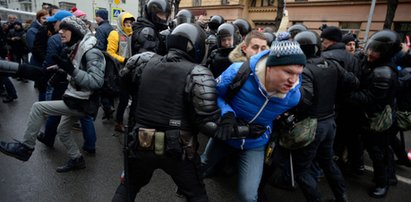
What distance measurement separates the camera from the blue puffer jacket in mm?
2104

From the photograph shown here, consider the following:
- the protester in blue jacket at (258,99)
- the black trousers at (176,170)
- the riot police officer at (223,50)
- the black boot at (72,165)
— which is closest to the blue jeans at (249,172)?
the protester in blue jacket at (258,99)

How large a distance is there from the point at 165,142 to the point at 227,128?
0.44m

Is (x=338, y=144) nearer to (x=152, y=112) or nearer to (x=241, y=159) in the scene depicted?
(x=241, y=159)

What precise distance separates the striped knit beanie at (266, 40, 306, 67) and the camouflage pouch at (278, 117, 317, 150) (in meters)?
0.85

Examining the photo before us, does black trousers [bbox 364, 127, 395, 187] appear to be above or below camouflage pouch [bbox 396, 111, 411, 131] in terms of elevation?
below

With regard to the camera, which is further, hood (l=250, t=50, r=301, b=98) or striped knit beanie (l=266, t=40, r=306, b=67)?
hood (l=250, t=50, r=301, b=98)

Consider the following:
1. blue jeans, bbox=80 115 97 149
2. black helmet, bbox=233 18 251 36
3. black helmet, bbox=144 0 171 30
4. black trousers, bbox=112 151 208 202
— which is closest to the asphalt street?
blue jeans, bbox=80 115 97 149

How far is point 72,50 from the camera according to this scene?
3.22 meters

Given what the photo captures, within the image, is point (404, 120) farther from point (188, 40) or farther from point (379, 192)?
point (188, 40)

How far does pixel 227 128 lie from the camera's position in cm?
197

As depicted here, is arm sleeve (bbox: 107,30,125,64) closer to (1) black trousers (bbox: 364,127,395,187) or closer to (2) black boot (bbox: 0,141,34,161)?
(2) black boot (bbox: 0,141,34,161)

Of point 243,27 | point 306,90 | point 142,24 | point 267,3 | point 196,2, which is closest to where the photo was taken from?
point 306,90

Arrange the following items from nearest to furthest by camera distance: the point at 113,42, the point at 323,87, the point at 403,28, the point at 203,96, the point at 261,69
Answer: the point at 203,96
the point at 261,69
the point at 323,87
the point at 113,42
the point at 403,28

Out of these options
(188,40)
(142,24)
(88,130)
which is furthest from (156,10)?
(188,40)
